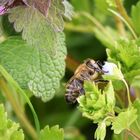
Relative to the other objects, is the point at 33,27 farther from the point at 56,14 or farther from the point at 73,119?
the point at 73,119

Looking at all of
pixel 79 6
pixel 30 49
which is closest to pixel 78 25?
pixel 79 6

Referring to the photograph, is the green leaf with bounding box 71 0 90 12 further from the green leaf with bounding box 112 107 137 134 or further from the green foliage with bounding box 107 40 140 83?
the green leaf with bounding box 112 107 137 134

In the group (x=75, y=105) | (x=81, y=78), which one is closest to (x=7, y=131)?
(x=81, y=78)

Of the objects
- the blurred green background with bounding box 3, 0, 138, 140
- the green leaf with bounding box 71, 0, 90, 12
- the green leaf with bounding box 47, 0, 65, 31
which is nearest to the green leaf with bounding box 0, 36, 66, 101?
the green leaf with bounding box 47, 0, 65, 31

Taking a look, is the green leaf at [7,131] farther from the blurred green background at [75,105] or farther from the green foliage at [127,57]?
the blurred green background at [75,105]

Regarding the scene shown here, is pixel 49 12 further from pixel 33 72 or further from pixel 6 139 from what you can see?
pixel 6 139

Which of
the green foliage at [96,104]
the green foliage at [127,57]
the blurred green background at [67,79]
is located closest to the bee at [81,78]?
the green foliage at [127,57]
